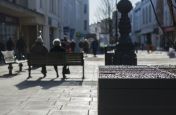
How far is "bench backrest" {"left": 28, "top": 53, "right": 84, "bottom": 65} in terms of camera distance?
15.8m

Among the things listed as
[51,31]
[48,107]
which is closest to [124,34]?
[48,107]

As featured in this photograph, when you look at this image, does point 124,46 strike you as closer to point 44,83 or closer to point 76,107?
point 44,83

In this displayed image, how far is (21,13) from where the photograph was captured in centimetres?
3575

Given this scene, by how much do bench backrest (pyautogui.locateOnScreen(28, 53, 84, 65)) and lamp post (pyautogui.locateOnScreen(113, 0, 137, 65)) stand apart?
3.53m

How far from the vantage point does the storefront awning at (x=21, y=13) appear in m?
29.8

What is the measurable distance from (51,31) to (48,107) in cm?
4550

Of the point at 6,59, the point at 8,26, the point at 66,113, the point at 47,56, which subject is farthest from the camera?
the point at 8,26

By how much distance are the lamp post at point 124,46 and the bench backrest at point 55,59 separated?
3.53 m

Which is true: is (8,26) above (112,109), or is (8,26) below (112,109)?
above

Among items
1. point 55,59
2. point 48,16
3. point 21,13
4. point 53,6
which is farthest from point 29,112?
point 53,6

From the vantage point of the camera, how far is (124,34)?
65.9 ft

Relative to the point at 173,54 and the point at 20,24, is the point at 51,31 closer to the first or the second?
the point at 20,24

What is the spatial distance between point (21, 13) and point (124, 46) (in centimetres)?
1755

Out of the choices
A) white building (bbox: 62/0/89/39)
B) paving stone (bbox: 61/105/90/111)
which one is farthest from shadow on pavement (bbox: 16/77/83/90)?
white building (bbox: 62/0/89/39)
